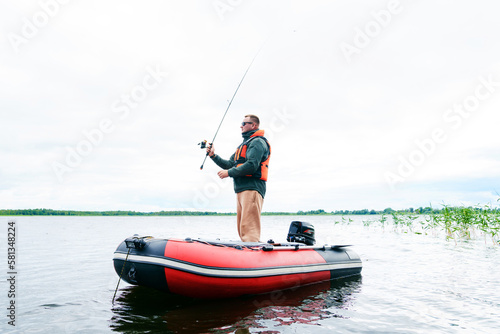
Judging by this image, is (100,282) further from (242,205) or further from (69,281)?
(242,205)

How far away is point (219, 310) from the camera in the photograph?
4008mm

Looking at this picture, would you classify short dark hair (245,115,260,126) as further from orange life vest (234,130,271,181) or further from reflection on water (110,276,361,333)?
reflection on water (110,276,361,333)

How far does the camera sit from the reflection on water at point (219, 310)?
3508 mm

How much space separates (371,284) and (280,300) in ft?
6.53

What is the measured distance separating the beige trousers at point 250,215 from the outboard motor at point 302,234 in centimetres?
104

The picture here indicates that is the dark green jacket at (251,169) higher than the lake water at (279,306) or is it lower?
higher

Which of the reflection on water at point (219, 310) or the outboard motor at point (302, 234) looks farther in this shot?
the outboard motor at point (302, 234)

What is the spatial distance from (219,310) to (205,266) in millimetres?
529

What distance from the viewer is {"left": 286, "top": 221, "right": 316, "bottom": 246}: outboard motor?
6203mm

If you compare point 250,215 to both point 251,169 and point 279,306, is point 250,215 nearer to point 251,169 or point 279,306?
point 251,169

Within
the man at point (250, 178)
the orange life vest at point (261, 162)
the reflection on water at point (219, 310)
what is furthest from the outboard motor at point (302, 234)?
the orange life vest at point (261, 162)

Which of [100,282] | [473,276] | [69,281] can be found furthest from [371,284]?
[69,281]

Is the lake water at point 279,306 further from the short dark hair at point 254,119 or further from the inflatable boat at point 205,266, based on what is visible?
the short dark hair at point 254,119

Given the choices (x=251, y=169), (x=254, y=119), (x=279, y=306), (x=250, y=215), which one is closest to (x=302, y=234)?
(x=250, y=215)
